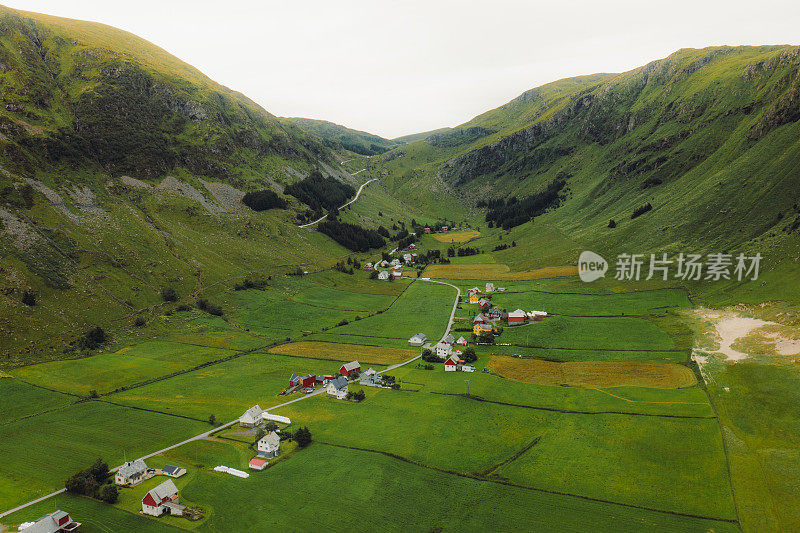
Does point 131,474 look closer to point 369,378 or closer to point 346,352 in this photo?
point 369,378

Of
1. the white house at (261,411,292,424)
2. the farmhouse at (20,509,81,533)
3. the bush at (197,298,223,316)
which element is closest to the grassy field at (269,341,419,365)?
the bush at (197,298,223,316)

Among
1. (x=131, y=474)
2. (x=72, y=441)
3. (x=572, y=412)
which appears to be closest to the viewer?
(x=131, y=474)

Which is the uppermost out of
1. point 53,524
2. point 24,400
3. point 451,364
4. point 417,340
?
point 24,400

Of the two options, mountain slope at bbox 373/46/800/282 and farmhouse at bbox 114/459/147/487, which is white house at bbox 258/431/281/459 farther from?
mountain slope at bbox 373/46/800/282

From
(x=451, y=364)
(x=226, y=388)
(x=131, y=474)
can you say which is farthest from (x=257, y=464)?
(x=451, y=364)

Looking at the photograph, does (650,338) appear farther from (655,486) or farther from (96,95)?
(96,95)

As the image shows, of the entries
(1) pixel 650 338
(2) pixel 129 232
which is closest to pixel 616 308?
(1) pixel 650 338
